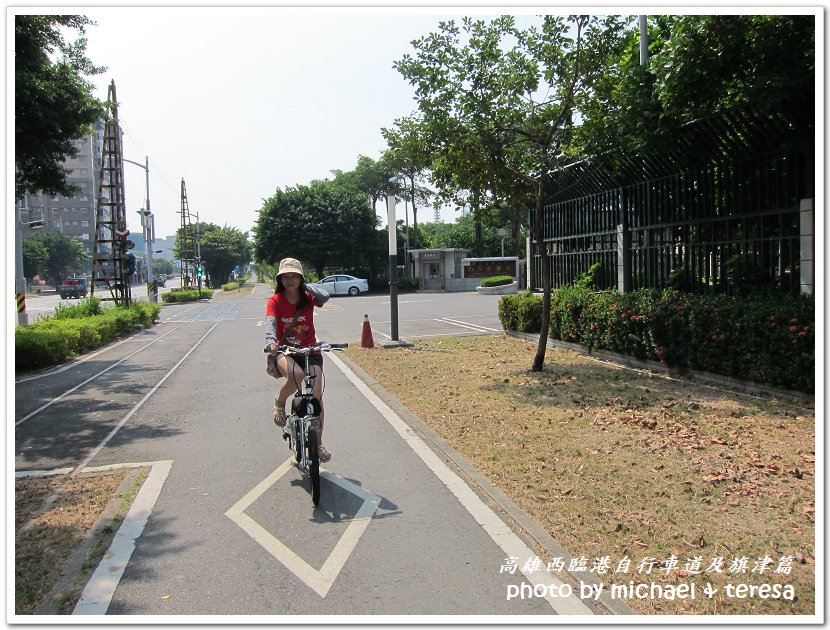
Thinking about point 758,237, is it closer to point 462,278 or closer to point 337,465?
point 337,465

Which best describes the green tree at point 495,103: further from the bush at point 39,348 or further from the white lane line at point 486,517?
the bush at point 39,348

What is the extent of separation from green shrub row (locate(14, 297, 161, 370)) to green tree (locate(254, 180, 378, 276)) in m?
28.7

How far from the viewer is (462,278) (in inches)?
1988

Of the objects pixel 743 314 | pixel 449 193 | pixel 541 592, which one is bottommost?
pixel 541 592

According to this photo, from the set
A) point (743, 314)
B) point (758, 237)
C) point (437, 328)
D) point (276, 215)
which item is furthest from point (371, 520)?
point (276, 215)

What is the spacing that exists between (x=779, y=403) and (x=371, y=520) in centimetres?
540

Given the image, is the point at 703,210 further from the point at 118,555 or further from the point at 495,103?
the point at 118,555

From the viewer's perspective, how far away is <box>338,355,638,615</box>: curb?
11.9 feet

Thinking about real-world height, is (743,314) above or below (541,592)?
above

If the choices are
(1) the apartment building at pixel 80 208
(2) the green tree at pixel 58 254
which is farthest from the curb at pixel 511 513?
(1) the apartment building at pixel 80 208

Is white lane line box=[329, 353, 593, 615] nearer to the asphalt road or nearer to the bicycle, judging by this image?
the asphalt road

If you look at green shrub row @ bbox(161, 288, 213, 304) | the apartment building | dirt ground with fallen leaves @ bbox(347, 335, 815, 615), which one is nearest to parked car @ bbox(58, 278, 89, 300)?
green shrub row @ bbox(161, 288, 213, 304)

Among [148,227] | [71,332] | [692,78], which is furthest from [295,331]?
[148,227]

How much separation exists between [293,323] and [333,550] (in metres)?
2.24
